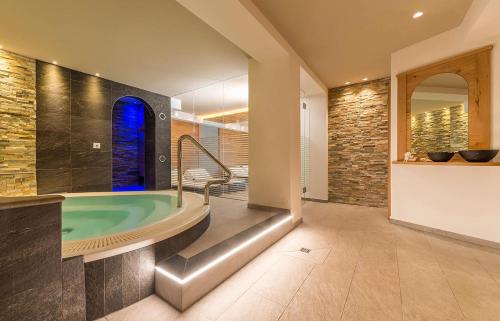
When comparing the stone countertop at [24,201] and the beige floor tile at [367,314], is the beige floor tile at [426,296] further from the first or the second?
the stone countertop at [24,201]

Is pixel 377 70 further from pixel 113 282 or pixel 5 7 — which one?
pixel 5 7

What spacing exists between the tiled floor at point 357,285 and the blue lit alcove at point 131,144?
4.75 m

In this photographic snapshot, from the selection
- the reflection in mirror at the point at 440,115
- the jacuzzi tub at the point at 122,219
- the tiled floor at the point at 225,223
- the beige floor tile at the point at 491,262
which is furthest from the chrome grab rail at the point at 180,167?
the reflection in mirror at the point at 440,115

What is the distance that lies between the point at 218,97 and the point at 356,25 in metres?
3.48

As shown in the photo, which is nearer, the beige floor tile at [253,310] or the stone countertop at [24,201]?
the stone countertop at [24,201]

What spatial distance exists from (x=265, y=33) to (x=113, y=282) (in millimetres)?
2829

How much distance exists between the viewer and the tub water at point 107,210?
2.95 metres

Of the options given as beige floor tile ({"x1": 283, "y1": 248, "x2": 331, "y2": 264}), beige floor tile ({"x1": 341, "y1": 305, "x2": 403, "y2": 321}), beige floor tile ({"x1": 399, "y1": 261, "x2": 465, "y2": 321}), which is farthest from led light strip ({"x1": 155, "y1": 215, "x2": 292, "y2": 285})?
beige floor tile ({"x1": 399, "y1": 261, "x2": 465, "y2": 321})

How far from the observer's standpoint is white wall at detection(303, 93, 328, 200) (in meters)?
4.75

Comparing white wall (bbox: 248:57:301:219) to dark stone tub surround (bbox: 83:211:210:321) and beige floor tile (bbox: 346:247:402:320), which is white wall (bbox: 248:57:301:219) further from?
dark stone tub surround (bbox: 83:211:210:321)

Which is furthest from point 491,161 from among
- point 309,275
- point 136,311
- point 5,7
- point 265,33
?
point 5,7

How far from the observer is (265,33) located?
7.79 ft

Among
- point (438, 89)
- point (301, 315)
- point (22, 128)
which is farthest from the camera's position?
point (22, 128)

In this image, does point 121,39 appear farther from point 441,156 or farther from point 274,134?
point 441,156
